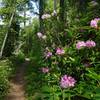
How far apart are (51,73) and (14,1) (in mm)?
22080

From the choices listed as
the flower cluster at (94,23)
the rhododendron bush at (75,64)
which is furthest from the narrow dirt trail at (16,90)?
the flower cluster at (94,23)

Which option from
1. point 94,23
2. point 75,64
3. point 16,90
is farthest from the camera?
point 16,90

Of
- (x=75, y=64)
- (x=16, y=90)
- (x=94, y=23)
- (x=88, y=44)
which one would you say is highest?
(x=94, y=23)

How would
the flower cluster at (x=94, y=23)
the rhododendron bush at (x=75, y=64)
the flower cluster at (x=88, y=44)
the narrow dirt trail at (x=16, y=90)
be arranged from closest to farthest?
the rhododendron bush at (x=75, y=64) < the flower cluster at (x=88, y=44) < the flower cluster at (x=94, y=23) < the narrow dirt trail at (x=16, y=90)

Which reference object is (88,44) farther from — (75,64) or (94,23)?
(75,64)

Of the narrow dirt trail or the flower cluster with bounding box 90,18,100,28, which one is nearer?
the flower cluster with bounding box 90,18,100,28

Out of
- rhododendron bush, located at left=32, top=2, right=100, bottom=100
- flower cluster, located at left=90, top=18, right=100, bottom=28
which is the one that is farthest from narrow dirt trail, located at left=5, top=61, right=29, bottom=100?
flower cluster, located at left=90, top=18, right=100, bottom=28

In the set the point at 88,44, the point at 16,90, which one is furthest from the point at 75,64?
the point at 16,90

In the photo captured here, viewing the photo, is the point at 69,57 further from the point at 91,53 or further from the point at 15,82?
the point at 15,82

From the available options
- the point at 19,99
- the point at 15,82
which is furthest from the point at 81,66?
the point at 15,82

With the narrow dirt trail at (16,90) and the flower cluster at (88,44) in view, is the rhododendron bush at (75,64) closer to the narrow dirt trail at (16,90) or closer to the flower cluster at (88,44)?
the flower cluster at (88,44)

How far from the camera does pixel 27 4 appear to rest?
31078 mm

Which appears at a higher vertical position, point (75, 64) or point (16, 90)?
point (75, 64)

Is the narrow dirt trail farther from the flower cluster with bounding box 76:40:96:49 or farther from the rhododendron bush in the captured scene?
the flower cluster with bounding box 76:40:96:49
